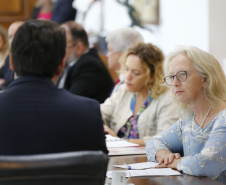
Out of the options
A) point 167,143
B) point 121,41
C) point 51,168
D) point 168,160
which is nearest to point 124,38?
point 121,41

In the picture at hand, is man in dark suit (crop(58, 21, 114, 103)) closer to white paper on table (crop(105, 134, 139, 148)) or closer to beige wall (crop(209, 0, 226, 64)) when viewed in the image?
beige wall (crop(209, 0, 226, 64))

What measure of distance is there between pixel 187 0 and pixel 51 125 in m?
3.91

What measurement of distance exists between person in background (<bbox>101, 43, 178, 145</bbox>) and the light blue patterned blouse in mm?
949

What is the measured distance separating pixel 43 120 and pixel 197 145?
118 centimetres

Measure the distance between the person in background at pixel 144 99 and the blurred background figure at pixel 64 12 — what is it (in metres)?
3.47

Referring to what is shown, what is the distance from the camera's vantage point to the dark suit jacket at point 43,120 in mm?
1809

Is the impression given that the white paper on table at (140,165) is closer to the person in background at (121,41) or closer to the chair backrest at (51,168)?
the chair backrest at (51,168)

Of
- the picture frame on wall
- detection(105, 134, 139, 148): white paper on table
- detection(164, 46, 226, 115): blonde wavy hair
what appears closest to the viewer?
detection(164, 46, 226, 115): blonde wavy hair

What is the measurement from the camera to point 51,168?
148cm

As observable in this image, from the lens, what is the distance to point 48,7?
26.7 ft

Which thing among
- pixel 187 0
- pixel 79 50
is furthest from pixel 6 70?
pixel 187 0

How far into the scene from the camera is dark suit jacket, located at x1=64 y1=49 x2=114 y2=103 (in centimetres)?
518

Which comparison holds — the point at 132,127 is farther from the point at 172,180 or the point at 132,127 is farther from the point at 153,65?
the point at 172,180

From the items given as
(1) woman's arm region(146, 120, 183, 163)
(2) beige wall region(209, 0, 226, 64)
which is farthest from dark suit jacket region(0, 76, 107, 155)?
(2) beige wall region(209, 0, 226, 64)
